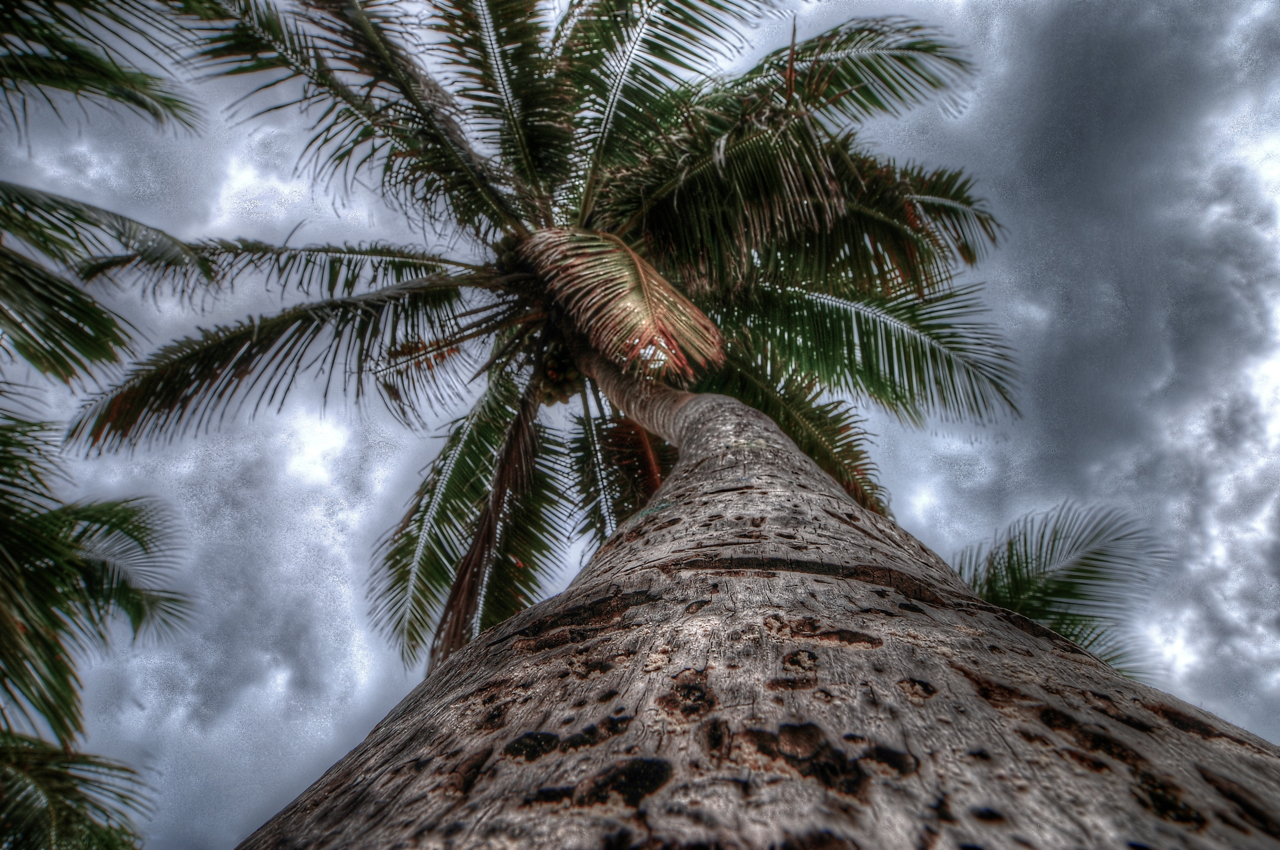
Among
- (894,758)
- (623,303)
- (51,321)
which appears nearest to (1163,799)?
(894,758)

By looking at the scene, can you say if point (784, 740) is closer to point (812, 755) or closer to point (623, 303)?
point (812, 755)

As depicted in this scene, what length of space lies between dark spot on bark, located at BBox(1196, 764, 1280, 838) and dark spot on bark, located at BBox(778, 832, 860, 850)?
0.29 m

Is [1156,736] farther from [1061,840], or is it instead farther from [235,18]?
[235,18]

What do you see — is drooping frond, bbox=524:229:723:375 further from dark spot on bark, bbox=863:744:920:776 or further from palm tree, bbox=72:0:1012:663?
dark spot on bark, bbox=863:744:920:776

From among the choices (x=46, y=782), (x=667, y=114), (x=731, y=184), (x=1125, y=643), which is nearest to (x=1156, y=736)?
(x=731, y=184)

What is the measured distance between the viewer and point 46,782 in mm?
3373

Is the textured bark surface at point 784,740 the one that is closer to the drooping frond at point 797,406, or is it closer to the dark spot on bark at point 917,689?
the dark spot on bark at point 917,689

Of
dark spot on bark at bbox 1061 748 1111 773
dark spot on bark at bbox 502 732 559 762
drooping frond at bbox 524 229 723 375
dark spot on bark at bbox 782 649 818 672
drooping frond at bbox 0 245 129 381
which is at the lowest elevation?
dark spot on bark at bbox 1061 748 1111 773

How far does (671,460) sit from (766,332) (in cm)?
147

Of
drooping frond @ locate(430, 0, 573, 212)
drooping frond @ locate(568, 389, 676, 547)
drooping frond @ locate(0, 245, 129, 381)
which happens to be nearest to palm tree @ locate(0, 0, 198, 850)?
drooping frond @ locate(0, 245, 129, 381)

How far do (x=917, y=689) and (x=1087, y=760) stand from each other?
0.16m

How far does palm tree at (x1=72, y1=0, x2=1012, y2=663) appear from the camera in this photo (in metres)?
3.42

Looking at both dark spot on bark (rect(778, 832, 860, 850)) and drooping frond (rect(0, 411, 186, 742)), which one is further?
drooping frond (rect(0, 411, 186, 742))

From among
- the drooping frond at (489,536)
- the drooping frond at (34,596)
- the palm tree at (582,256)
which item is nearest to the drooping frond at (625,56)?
the palm tree at (582,256)
